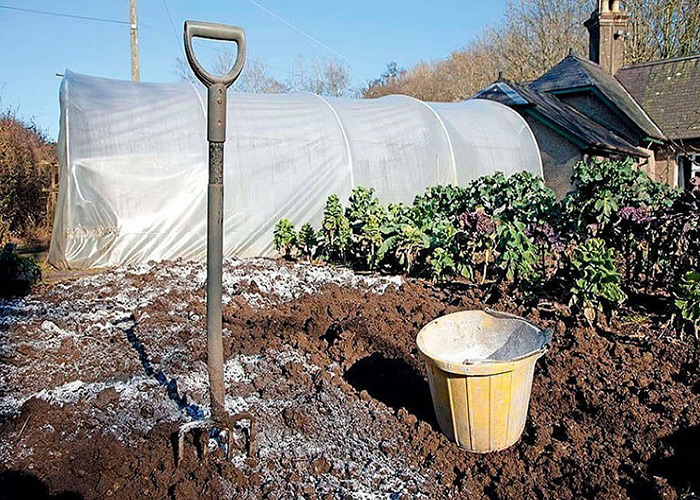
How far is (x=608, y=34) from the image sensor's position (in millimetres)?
18109

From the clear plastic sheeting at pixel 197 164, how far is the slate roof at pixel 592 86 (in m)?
7.15

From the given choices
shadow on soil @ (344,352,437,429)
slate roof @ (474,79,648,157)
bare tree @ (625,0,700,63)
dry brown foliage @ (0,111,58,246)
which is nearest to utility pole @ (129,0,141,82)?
dry brown foliage @ (0,111,58,246)

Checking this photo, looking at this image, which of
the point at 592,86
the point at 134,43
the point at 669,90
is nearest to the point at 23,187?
the point at 134,43

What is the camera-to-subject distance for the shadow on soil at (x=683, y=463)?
7.89 feet

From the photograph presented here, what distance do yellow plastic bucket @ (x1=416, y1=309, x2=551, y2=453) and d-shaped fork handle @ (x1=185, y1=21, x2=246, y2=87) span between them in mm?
1554

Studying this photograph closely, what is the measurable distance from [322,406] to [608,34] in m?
18.7

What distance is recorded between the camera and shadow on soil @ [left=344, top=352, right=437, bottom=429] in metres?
3.22

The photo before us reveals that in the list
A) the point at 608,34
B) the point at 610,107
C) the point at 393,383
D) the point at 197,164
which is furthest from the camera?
the point at 608,34

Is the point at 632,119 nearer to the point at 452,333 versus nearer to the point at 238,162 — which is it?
the point at 238,162

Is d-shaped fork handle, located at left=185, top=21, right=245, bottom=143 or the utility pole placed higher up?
the utility pole

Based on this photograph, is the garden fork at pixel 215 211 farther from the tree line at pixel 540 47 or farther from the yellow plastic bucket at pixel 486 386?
the tree line at pixel 540 47

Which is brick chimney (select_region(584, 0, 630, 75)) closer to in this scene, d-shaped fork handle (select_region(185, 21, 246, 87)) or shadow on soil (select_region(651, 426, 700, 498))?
shadow on soil (select_region(651, 426, 700, 498))

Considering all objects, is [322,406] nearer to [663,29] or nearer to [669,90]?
[669,90]

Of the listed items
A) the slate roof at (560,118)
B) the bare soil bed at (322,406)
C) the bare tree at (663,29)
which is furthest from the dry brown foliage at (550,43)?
the bare soil bed at (322,406)
